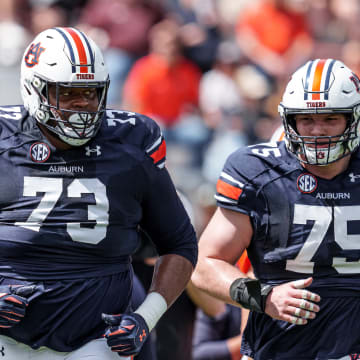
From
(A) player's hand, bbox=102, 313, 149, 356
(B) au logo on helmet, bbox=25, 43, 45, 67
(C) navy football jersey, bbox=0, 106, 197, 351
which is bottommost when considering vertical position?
(A) player's hand, bbox=102, 313, 149, 356

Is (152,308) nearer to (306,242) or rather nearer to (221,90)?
(306,242)

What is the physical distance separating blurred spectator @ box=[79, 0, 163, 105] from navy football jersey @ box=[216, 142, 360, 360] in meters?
5.56

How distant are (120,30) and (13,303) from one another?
6455 millimetres

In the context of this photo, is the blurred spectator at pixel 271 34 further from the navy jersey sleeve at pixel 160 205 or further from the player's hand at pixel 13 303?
the player's hand at pixel 13 303

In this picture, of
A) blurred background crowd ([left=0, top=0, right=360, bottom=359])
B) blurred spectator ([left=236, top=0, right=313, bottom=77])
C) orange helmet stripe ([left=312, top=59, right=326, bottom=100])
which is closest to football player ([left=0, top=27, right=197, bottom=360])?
orange helmet stripe ([left=312, top=59, right=326, bottom=100])

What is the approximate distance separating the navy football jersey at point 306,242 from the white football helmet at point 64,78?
745 mm

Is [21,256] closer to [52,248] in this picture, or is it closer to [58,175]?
[52,248]

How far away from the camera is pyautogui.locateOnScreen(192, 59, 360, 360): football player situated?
3758 millimetres

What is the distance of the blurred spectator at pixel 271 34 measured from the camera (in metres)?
9.58

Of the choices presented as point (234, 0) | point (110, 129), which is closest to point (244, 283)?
point (110, 129)

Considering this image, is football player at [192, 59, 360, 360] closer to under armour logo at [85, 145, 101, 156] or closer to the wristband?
the wristband

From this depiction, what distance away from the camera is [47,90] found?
12.1 ft

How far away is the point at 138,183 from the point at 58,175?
14.2 inches

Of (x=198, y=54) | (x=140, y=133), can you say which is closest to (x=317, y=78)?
A: (x=140, y=133)
